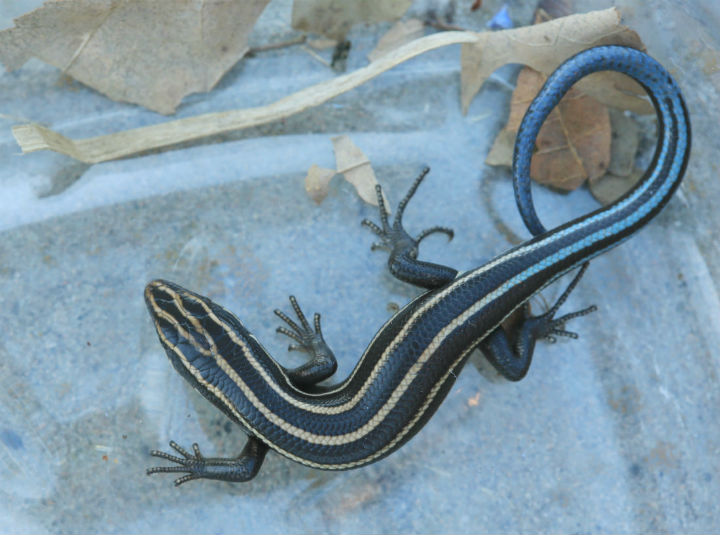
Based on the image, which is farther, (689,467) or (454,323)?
(689,467)

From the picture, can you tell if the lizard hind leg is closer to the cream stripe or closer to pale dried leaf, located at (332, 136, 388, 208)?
pale dried leaf, located at (332, 136, 388, 208)

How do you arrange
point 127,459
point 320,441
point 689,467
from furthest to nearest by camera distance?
point 689,467, point 127,459, point 320,441

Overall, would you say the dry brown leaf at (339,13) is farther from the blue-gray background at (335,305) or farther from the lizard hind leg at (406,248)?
the lizard hind leg at (406,248)

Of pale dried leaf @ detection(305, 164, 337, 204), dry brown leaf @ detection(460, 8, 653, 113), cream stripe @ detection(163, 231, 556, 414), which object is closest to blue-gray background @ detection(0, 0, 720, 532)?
pale dried leaf @ detection(305, 164, 337, 204)

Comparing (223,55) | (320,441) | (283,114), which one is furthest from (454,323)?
(223,55)

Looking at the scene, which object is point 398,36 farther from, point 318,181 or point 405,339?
point 405,339

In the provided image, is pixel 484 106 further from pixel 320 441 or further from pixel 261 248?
pixel 320 441

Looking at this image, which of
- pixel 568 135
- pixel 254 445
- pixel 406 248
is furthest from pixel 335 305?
pixel 568 135
